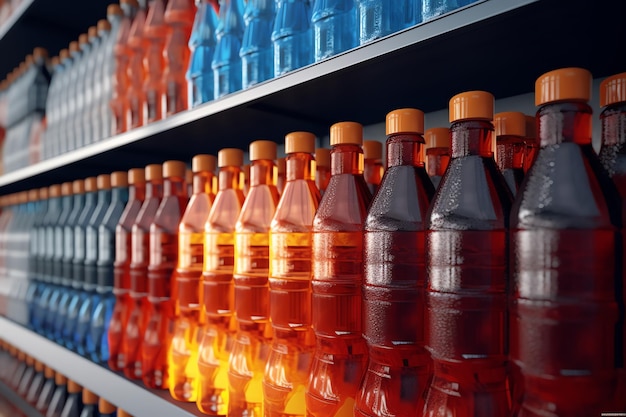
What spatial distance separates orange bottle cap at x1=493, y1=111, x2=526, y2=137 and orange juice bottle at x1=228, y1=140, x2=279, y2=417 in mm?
476

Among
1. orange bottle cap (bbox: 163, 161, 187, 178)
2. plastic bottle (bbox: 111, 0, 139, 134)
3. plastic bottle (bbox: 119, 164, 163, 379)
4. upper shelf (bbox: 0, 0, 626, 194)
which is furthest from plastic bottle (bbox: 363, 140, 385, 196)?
plastic bottle (bbox: 111, 0, 139, 134)

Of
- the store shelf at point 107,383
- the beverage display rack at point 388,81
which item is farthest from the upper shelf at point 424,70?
the store shelf at point 107,383

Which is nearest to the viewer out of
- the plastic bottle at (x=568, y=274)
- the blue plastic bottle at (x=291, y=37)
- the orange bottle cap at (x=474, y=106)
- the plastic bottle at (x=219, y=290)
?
the plastic bottle at (x=568, y=274)

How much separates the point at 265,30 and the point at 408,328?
2.45 ft

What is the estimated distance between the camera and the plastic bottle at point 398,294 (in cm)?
72

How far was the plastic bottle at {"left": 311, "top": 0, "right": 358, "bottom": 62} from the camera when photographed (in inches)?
35.6

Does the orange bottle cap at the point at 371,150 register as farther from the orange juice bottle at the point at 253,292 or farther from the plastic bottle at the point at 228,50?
the plastic bottle at the point at 228,50

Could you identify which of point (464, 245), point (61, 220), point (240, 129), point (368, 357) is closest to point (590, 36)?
point (464, 245)

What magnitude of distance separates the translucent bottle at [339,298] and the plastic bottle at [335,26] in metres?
0.17

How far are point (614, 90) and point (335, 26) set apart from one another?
19.1 inches

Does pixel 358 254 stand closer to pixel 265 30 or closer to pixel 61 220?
pixel 265 30

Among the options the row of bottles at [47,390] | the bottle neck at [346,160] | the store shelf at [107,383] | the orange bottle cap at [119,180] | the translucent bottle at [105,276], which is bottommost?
the row of bottles at [47,390]

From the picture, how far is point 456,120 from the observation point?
0.67m

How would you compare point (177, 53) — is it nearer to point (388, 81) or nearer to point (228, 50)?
point (228, 50)
